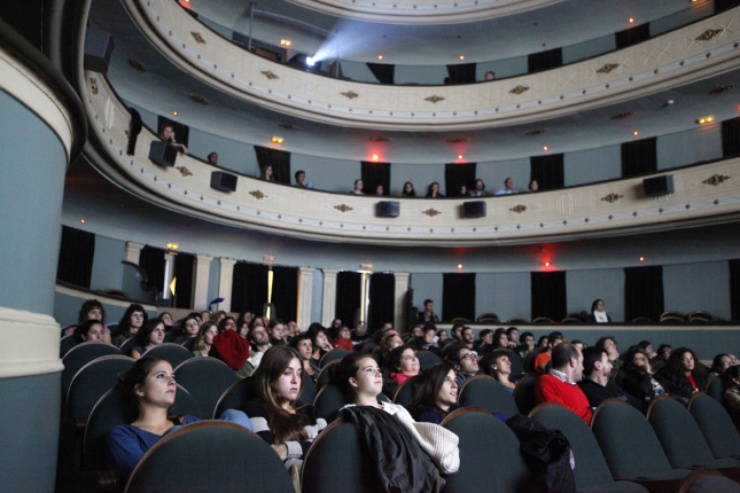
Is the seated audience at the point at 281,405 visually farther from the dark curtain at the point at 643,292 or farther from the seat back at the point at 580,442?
the dark curtain at the point at 643,292

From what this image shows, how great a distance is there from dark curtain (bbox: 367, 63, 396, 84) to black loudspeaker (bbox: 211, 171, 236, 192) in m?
5.25

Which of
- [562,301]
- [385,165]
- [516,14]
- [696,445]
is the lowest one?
[696,445]

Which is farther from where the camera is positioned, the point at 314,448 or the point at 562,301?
the point at 562,301

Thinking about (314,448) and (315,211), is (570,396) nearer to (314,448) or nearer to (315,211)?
(314,448)


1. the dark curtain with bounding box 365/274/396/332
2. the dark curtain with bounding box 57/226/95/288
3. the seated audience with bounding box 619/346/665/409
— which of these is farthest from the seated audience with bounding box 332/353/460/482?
the dark curtain with bounding box 365/274/396/332

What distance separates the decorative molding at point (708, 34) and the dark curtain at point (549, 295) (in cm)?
517

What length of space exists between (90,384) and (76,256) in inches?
297

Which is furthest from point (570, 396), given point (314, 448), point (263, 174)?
point (263, 174)

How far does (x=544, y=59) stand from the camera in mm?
14281

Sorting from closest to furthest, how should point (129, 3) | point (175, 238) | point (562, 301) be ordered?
point (129, 3), point (175, 238), point (562, 301)

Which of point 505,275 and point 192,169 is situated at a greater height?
point 192,169

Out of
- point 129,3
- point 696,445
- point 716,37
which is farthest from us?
point 716,37

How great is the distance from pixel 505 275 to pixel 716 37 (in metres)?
6.12

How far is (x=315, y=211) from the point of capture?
43.5 ft
